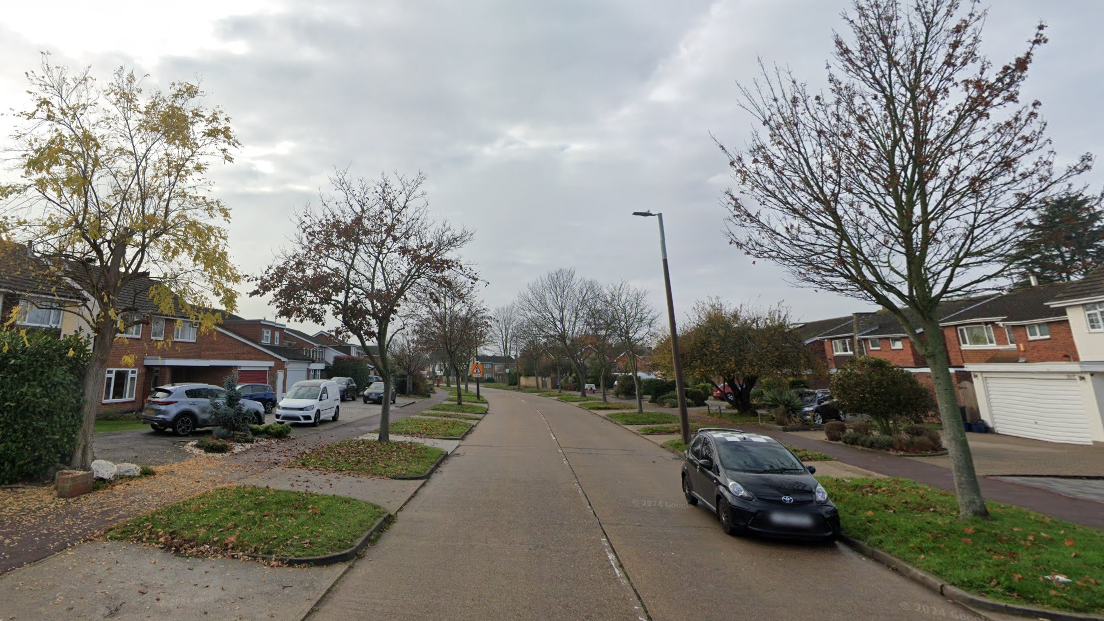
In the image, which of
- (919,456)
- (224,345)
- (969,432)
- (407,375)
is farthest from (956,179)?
(407,375)

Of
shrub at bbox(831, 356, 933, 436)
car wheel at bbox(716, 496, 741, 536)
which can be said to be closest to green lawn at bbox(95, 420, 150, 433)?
car wheel at bbox(716, 496, 741, 536)

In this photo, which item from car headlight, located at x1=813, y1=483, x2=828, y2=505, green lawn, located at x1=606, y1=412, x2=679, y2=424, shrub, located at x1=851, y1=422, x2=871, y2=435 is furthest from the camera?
green lawn, located at x1=606, y1=412, x2=679, y2=424

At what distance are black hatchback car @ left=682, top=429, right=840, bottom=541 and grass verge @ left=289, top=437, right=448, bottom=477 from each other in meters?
6.37

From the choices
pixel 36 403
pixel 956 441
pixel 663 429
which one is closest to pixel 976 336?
pixel 663 429

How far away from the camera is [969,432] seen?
72.3 feet

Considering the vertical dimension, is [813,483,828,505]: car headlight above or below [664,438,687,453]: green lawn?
above

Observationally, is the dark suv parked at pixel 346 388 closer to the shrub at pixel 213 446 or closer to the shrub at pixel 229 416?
the shrub at pixel 229 416

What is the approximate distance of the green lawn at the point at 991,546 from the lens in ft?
17.8

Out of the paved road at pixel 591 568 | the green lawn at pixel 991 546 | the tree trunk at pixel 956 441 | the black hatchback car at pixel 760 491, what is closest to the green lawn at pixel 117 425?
the paved road at pixel 591 568

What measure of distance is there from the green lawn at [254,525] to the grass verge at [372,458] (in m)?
3.27

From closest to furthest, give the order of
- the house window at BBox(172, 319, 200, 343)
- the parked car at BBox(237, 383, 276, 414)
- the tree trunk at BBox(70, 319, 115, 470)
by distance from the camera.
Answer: the tree trunk at BBox(70, 319, 115, 470)
the parked car at BBox(237, 383, 276, 414)
the house window at BBox(172, 319, 200, 343)

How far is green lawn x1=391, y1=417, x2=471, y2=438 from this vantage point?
18.9 metres

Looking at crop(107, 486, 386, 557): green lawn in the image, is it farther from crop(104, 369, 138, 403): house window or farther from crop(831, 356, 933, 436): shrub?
crop(104, 369, 138, 403): house window

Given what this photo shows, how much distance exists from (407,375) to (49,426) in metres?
38.5
